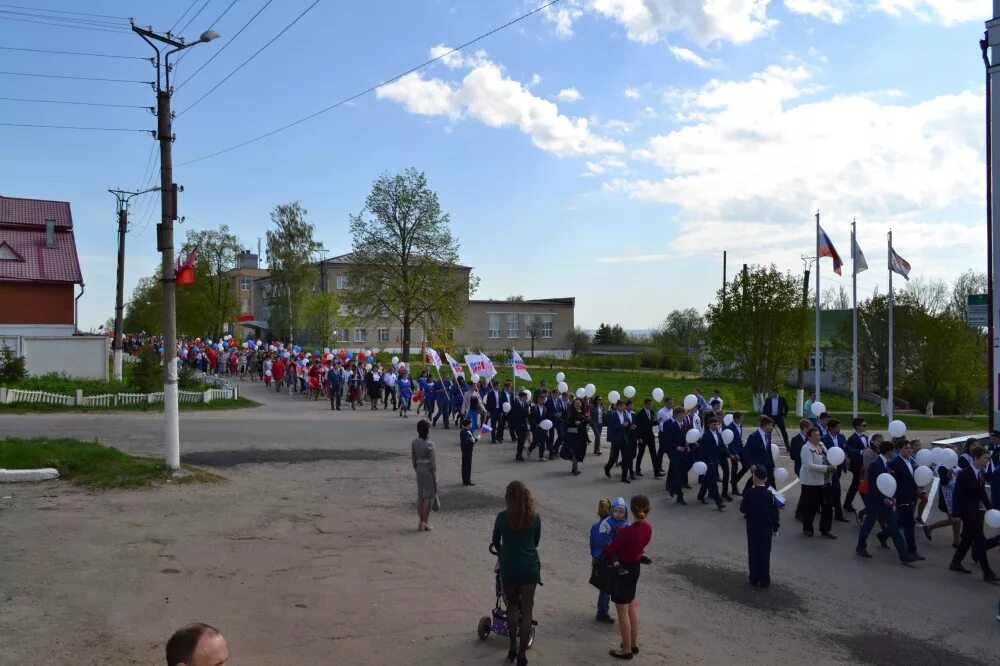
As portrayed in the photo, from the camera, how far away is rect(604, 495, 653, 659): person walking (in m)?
6.93

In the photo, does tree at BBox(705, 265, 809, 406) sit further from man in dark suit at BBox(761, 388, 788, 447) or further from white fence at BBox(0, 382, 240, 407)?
white fence at BBox(0, 382, 240, 407)

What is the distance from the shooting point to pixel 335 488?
14.7 meters

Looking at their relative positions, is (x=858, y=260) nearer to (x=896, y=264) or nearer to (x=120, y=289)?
(x=896, y=264)

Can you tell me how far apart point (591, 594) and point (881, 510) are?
Answer: 4895mm

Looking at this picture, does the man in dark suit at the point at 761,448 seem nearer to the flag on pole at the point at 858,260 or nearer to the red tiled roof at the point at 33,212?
the flag on pole at the point at 858,260

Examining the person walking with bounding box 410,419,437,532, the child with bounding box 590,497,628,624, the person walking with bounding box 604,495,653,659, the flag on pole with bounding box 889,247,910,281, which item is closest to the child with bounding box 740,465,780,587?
the child with bounding box 590,497,628,624

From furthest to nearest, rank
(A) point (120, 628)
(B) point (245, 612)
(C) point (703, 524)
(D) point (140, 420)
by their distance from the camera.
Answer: (D) point (140, 420) < (C) point (703, 524) < (B) point (245, 612) < (A) point (120, 628)

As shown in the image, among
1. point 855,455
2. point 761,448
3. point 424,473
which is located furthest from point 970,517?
point 424,473

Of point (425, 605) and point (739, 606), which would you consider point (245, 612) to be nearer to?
point (425, 605)

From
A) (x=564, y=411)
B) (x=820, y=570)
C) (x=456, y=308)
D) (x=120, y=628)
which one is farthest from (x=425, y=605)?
(x=456, y=308)

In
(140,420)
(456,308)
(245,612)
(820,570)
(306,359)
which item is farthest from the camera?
(456,308)

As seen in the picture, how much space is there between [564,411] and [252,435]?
30.3 ft

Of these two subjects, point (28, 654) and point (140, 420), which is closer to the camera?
point (28, 654)

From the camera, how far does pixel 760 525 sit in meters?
9.29
